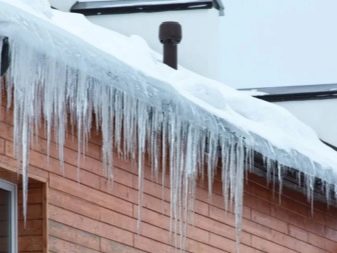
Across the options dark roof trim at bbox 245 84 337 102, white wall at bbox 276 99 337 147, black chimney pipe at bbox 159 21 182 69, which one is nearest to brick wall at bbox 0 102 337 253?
black chimney pipe at bbox 159 21 182 69

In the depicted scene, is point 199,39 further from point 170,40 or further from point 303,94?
point 170,40

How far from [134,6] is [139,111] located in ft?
14.8

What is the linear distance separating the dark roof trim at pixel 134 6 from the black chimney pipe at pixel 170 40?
1235 mm

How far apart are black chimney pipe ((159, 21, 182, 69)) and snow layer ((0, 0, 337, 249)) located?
14.4 inches

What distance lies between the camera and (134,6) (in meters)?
14.0

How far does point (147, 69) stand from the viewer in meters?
10.4

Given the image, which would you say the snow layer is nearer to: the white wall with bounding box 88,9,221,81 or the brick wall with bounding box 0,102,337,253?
the brick wall with bounding box 0,102,337,253

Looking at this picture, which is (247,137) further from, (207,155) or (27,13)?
(27,13)

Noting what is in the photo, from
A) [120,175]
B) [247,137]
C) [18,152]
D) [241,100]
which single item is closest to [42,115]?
[18,152]

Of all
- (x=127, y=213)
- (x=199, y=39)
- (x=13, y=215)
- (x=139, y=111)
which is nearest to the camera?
(x=13, y=215)

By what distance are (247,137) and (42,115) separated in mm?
1815

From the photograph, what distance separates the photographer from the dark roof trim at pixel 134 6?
45.5 feet

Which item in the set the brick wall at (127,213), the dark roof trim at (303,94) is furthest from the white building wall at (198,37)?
the brick wall at (127,213)

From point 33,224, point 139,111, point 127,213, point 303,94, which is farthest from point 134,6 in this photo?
point 33,224
